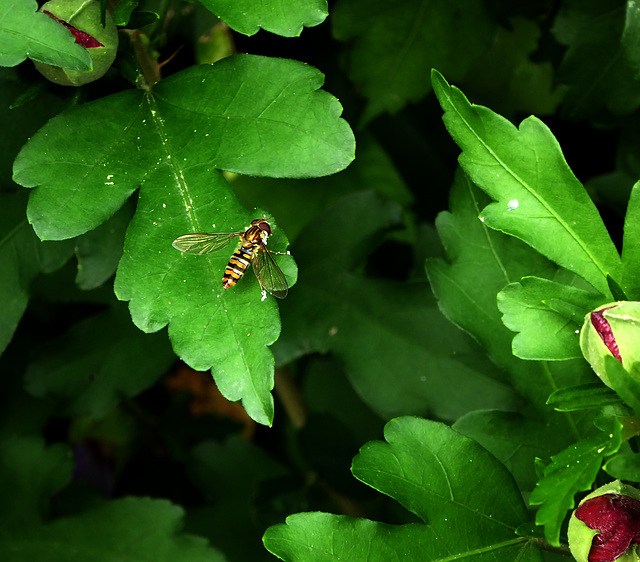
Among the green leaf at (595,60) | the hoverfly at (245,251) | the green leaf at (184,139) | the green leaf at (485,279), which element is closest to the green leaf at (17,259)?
the green leaf at (184,139)

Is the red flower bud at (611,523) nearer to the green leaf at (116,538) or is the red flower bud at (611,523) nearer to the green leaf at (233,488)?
the green leaf at (116,538)

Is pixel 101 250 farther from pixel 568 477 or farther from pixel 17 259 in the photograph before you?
pixel 568 477

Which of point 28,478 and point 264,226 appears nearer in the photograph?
point 264,226

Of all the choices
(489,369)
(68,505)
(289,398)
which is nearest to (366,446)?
(489,369)

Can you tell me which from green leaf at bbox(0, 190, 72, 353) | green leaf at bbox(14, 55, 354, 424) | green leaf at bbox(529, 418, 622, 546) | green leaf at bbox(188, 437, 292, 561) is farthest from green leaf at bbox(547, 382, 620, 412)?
green leaf at bbox(188, 437, 292, 561)

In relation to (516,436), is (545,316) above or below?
above

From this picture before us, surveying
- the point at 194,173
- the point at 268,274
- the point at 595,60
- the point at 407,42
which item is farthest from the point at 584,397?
the point at 407,42
